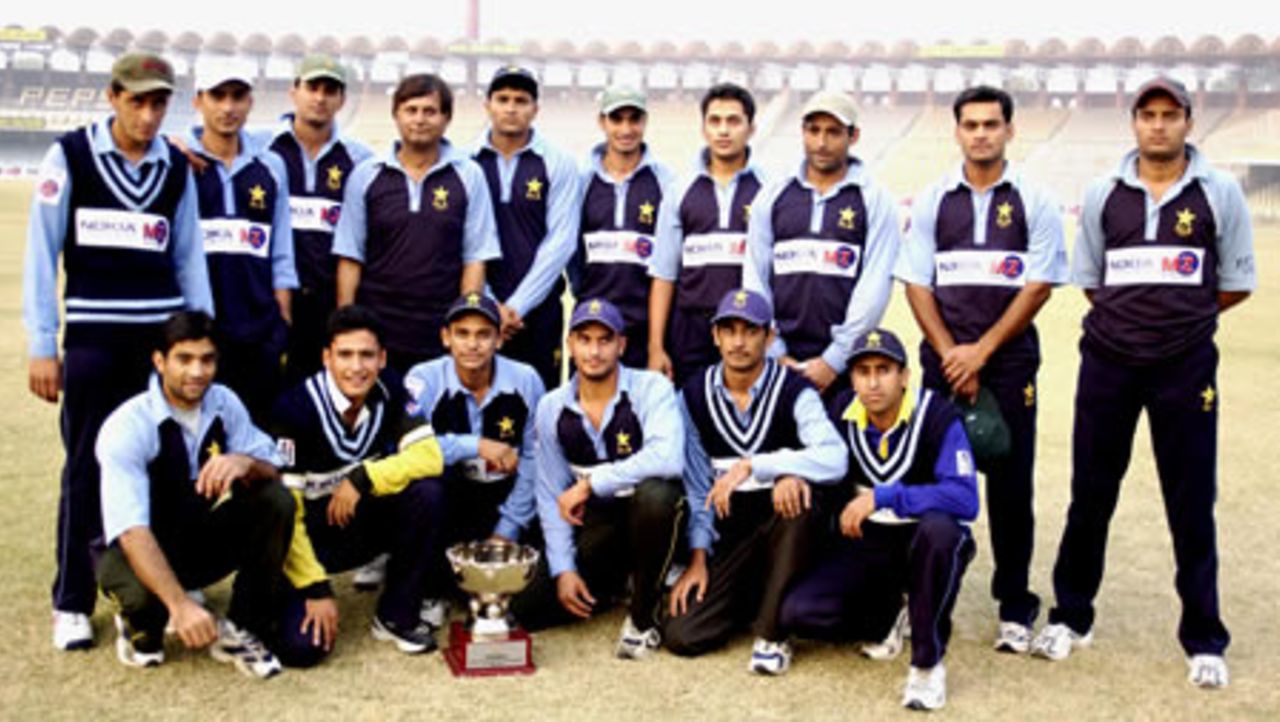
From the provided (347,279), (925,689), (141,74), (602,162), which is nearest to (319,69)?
(347,279)

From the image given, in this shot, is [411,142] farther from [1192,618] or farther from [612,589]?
[1192,618]

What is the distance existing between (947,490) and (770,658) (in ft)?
2.83

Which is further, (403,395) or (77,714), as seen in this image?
(403,395)

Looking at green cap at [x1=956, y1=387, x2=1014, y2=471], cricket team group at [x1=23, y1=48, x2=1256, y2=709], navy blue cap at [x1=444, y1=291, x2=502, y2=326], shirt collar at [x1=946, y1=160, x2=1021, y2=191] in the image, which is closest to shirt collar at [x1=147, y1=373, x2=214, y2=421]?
cricket team group at [x1=23, y1=48, x2=1256, y2=709]

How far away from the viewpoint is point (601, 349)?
4758mm

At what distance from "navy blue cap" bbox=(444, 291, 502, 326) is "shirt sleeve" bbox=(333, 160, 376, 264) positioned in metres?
0.69

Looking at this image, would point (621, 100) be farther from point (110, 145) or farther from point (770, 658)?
point (770, 658)

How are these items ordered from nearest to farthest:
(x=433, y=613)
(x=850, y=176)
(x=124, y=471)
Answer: (x=124, y=471)
(x=433, y=613)
(x=850, y=176)

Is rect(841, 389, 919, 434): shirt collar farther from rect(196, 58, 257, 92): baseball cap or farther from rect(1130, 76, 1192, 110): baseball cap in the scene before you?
rect(196, 58, 257, 92): baseball cap

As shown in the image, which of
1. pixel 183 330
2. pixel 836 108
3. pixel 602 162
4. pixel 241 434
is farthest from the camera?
pixel 602 162

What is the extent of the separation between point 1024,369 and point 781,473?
1035mm

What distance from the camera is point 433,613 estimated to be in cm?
485

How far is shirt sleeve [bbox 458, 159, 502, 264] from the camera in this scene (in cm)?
540

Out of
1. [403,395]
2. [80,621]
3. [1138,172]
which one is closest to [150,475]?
[80,621]
